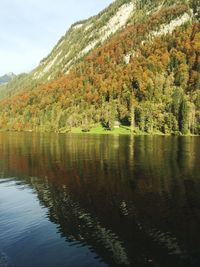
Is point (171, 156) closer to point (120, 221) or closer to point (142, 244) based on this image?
point (120, 221)

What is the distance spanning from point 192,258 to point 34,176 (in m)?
46.1

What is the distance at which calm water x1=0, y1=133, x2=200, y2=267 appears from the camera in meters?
30.5

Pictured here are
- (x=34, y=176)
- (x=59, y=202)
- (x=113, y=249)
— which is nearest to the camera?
(x=113, y=249)

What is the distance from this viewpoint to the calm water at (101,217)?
3055cm

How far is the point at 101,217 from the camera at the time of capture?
4097 centimetres

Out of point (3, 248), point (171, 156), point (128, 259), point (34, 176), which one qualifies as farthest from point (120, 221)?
point (171, 156)

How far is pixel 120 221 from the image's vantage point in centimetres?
3953

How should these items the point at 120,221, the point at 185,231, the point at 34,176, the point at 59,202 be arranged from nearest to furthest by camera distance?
the point at 185,231
the point at 120,221
the point at 59,202
the point at 34,176

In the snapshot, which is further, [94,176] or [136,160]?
[136,160]

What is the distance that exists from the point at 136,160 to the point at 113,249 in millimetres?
58871

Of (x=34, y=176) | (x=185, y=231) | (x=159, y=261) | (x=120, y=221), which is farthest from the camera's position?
(x=34, y=176)

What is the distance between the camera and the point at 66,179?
214 ft

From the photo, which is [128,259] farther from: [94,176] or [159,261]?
[94,176]

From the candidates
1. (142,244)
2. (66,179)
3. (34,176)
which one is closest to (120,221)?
(142,244)
